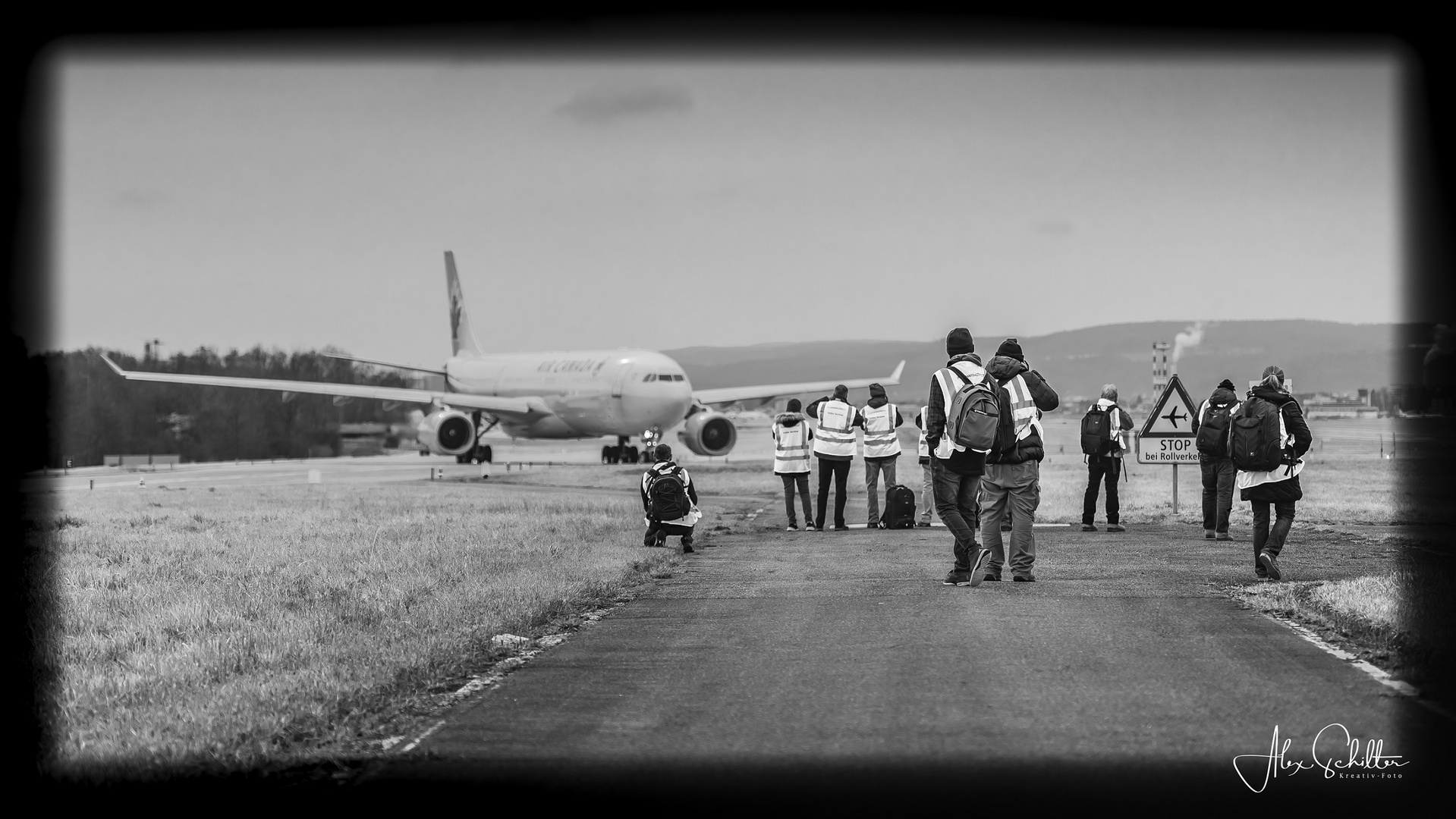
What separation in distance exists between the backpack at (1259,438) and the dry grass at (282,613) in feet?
17.0

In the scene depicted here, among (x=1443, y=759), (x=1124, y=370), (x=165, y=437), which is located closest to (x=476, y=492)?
(x=1443, y=759)

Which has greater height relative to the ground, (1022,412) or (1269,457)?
(1022,412)

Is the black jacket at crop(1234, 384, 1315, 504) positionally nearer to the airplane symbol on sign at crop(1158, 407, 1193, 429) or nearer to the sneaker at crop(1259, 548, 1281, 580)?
the sneaker at crop(1259, 548, 1281, 580)

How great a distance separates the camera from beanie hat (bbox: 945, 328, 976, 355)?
11516 mm

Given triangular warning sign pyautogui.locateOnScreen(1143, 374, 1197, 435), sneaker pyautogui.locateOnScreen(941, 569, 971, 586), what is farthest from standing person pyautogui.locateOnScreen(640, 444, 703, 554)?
triangular warning sign pyautogui.locateOnScreen(1143, 374, 1197, 435)

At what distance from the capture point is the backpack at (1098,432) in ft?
54.9

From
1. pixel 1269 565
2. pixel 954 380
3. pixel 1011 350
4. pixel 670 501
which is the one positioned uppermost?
pixel 1011 350

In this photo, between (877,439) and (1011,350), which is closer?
(1011,350)

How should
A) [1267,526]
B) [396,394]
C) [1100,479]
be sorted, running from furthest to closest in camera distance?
1. [396,394]
2. [1100,479]
3. [1267,526]

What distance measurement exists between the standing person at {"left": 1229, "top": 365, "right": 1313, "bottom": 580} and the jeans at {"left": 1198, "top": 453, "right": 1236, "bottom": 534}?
327 cm

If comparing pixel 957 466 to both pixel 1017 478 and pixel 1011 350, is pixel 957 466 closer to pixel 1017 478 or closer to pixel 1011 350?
pixel 1017 478

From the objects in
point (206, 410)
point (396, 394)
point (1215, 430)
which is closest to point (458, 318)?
point (396, 394)

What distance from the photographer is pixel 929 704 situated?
6.81m

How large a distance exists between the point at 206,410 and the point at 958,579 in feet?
262
